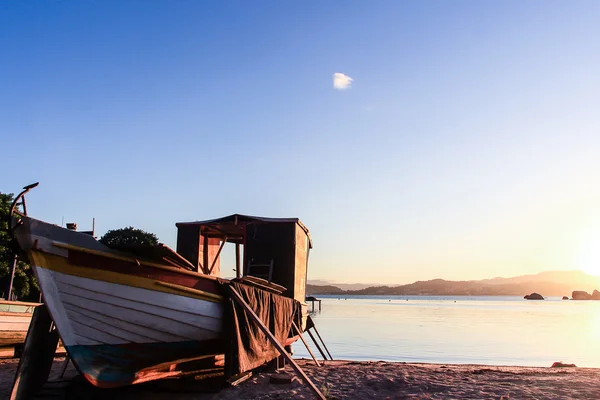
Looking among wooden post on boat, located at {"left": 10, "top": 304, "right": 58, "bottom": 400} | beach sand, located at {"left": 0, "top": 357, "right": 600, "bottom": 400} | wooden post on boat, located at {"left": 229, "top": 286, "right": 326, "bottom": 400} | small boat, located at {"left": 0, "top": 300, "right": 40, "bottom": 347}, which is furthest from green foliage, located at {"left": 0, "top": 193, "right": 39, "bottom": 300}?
wooden post on boat, located at {"left": 229, "top": 286, "right": 326, "bottom": 400}

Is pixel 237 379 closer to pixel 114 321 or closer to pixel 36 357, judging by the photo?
pixel 114 321

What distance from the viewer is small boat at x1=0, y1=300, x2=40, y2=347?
44.1 feet

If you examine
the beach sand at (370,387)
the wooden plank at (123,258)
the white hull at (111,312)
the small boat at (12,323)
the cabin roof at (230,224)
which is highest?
the cabin roof at (230,224)

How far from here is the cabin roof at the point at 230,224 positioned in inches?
510

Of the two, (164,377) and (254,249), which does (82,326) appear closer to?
(164,377)

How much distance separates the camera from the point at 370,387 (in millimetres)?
10047

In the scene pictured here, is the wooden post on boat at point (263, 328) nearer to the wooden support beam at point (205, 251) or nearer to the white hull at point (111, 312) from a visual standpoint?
the white hull at point (111, 312)

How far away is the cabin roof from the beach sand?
3.92m

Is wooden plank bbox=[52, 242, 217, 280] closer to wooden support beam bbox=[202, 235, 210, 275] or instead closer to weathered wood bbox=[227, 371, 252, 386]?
weathered wood bbox=[227, 371, 252, 386]

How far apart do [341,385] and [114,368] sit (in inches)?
185

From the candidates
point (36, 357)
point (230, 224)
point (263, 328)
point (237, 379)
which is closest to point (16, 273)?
point (230, 224)

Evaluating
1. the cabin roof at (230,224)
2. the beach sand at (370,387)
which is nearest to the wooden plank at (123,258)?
the beach sand at (370,387)

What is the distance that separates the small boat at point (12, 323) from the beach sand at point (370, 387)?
1832 mm

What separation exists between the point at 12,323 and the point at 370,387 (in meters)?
10.1
